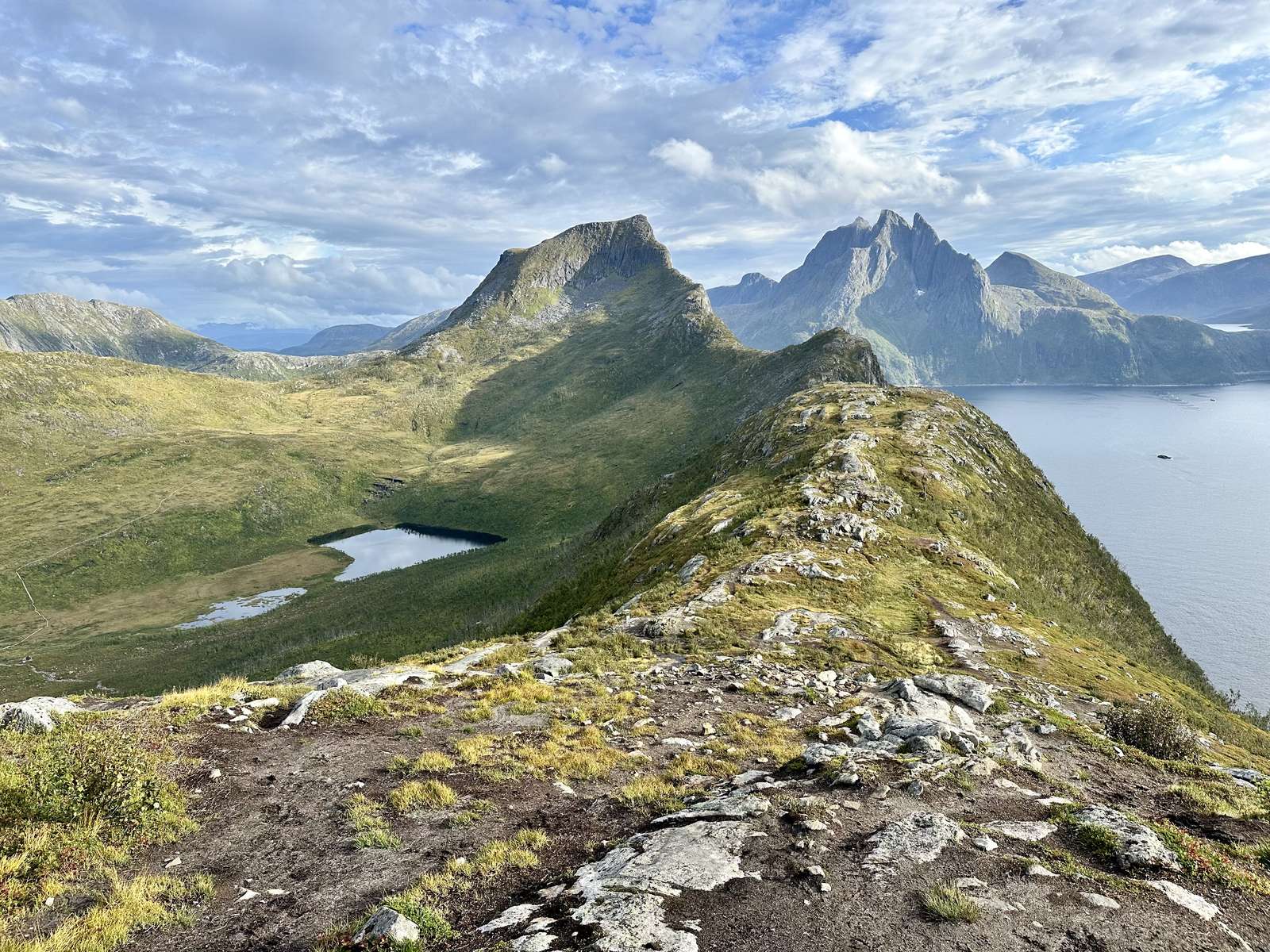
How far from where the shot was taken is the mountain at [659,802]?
980cm

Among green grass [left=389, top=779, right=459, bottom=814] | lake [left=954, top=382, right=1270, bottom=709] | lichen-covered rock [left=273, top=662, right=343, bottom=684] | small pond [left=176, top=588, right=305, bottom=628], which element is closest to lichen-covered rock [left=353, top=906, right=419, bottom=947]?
green grass [left=389, top=779, right=459, bottom=814]

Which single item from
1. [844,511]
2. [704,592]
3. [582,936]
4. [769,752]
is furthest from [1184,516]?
[582,936]

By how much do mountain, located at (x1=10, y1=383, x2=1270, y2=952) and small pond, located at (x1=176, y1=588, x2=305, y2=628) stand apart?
139m

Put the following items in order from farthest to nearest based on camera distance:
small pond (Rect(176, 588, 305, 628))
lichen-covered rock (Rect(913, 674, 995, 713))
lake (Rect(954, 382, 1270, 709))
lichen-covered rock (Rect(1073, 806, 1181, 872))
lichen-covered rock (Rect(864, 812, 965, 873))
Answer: small pond (Rect(176, 588, 305, 628))
lake (Rect(954, 382, 1270, 709))
lichen-covered rock (Rect(913, 674, 995, 713))
lichen-covered rock (Rect(864, 812, 965, 873))
lichen-covered rock (Rect(1073, 806, 1181, 872))

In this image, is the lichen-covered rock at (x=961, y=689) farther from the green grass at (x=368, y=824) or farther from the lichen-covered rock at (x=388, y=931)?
the lichen-covered rock at (x=388, y=931)

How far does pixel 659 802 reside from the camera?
1484cm


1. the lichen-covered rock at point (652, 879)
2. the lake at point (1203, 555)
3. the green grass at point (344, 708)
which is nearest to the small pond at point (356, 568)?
the green grass at point (344, 708)

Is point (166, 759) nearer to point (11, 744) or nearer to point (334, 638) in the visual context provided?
point (11, 744)

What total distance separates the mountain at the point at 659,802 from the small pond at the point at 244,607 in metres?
139

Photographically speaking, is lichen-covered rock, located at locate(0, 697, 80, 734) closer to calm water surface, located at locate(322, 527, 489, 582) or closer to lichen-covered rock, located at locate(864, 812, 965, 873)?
lichen-covered rock, located at locate(864, 812, 965, 873)

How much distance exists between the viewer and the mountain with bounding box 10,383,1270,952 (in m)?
9.80

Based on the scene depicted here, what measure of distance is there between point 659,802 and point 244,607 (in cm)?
17090

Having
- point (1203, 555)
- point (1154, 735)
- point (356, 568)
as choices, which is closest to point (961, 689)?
point (1154, 735)

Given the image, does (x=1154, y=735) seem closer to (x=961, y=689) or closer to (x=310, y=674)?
(x=961, y=689)
